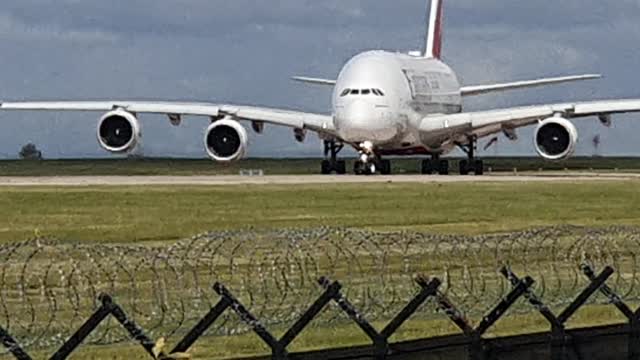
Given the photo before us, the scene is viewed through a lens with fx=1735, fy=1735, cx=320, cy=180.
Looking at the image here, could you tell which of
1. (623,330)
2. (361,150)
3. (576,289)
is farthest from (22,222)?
(361,150)

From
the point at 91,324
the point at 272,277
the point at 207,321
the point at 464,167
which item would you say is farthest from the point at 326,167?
the point at 91,324

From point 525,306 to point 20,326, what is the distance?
6.12 m

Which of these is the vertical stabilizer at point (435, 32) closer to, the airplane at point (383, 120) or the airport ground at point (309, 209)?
the airplane at point (383, 120)

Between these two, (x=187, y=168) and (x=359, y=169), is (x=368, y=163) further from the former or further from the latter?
(x=187, y=168)

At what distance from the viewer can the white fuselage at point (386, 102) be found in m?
73.6

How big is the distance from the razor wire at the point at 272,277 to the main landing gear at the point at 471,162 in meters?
53.3

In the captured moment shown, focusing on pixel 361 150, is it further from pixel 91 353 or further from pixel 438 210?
pixel 91 353

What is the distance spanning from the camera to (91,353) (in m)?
18.1

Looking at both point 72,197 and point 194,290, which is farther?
point 72,197

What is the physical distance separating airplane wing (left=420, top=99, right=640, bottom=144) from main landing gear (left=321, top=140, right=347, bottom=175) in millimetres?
4125

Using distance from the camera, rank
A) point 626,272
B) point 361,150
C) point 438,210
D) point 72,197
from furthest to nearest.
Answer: point 361,150, point 72,197, point 438,210, point 626,272

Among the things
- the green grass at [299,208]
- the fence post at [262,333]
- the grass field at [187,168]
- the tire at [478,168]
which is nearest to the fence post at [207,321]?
the fence post at [262,333]

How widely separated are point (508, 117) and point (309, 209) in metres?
35.7

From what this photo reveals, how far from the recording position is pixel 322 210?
4281 centimetres
